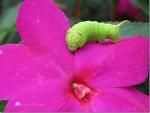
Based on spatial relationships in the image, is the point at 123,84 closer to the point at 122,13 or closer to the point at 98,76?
the point at 98,76

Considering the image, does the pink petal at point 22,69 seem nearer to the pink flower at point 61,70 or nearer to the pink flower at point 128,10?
the pink flower at point 61,70

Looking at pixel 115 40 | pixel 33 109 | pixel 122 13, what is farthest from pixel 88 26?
pixel 122 13

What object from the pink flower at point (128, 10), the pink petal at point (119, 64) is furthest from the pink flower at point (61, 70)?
the pink flower at point (128, 10)

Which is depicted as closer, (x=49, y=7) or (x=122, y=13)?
(x=49, y=7)

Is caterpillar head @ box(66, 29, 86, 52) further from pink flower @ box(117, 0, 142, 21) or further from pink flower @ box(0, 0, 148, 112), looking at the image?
pink flower @ box(117, 0, 142, 21)

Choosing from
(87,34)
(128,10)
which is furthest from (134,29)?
(128,10)

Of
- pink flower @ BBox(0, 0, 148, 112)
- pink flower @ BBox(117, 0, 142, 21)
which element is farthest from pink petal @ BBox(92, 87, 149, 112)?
pink flower @ BBox(117, 0, 142, 21)
